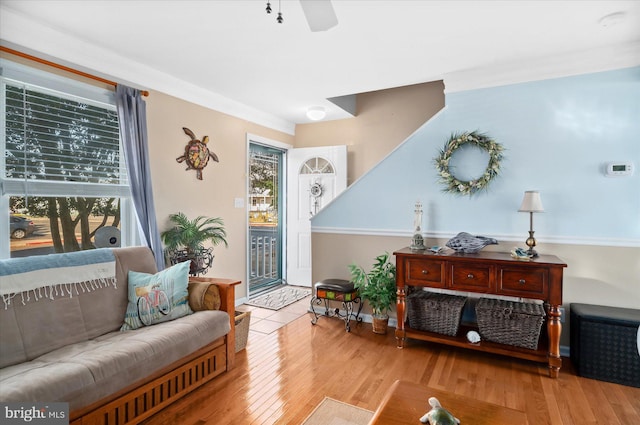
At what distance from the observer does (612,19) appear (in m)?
2.29

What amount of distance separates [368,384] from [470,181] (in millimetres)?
1965

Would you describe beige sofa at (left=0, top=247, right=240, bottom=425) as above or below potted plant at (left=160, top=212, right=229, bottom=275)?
below

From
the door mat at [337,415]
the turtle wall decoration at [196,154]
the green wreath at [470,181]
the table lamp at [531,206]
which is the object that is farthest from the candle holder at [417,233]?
the turtle wall decoration at [196,154]

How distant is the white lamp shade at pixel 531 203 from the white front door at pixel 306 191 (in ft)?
8.10

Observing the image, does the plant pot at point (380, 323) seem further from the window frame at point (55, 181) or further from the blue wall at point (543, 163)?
the window frame at point (55, 181)

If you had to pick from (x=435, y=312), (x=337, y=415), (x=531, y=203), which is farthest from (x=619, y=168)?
(x=337, y=415)

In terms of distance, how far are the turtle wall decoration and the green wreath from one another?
244cm

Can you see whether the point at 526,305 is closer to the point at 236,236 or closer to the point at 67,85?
the point at 236,236

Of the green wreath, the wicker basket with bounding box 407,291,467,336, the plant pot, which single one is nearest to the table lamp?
the green wreath

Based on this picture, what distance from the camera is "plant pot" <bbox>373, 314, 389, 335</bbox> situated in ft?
11.0

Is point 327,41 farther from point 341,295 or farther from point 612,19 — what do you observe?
point 341,295

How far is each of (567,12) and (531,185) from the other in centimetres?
133

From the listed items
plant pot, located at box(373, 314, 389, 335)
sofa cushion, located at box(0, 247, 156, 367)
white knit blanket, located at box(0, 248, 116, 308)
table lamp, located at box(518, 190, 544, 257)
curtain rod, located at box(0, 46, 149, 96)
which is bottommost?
plant pot, located at box(373, 314, 389, 335)

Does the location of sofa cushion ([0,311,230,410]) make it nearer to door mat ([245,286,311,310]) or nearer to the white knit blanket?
the white knit blanket
